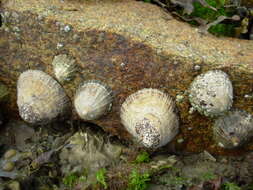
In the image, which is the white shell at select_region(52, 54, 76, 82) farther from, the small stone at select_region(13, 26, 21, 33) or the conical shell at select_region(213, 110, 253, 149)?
the conical shell at select_region(213, 110, 253, 149)

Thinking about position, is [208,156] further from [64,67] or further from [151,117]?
[64,67]

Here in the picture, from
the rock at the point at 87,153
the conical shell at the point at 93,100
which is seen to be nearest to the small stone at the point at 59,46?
the conical shell at the point at 93,100

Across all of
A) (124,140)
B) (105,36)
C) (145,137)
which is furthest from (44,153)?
(105,36)

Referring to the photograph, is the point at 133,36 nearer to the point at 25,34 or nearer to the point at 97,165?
the point at 25,34

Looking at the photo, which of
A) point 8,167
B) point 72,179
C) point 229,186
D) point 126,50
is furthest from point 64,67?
point 229,186

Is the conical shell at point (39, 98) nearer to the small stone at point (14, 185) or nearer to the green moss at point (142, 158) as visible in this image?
the small stone at point (14, 185)
